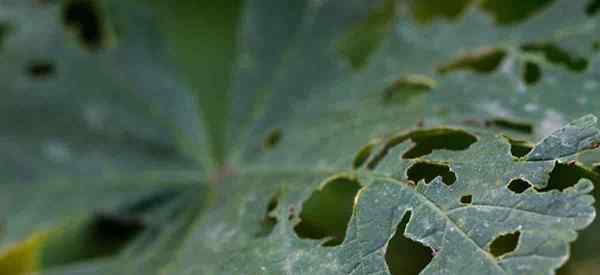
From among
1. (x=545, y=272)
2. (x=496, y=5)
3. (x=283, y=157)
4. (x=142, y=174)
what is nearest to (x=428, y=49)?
(x=496, y=5)

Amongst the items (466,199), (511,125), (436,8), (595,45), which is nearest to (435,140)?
(511,125)

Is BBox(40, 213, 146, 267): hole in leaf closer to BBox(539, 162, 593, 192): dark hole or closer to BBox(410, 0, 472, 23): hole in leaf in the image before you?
BBox(410, 0, 472, 23): hole in leaf

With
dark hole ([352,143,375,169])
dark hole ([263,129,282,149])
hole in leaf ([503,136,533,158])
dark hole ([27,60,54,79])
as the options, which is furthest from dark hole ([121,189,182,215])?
hole in leaf ([503,136,533,158])

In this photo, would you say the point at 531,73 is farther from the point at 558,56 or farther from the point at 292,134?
the point at 292,134

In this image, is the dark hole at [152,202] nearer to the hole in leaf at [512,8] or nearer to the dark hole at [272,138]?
the dark hole at [272,138]

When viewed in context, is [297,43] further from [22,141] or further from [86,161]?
[22,141]

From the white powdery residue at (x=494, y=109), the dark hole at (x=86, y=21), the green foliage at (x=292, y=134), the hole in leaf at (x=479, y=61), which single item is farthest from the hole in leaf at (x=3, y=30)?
the white powdery residue at (x=494, y=109)
